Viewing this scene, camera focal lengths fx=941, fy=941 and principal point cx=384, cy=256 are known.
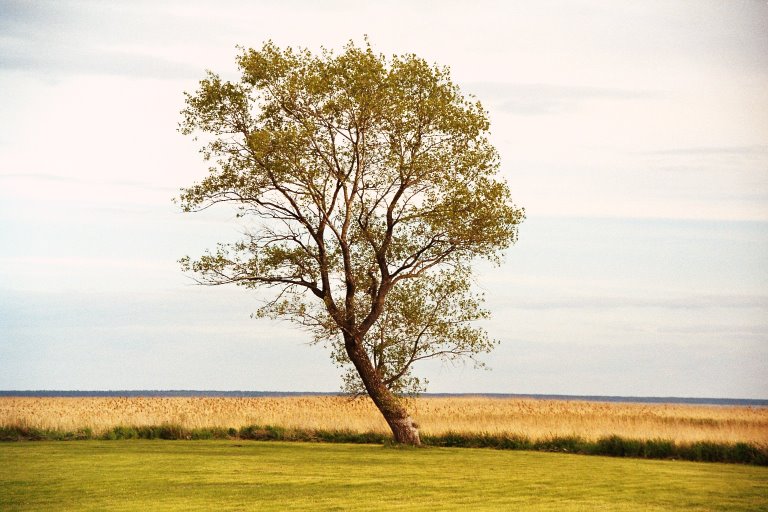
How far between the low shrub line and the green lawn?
2.19m

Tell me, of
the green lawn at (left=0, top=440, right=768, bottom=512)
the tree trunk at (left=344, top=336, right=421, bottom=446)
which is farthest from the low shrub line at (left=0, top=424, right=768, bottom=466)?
the green lawn at (left=0, top=440, right=768, bottom=512)

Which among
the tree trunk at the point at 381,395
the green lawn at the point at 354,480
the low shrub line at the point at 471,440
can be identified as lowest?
the green lawn at the point at 354,480

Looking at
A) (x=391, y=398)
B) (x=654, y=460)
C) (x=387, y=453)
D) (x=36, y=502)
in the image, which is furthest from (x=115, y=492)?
(x=654, y=460)

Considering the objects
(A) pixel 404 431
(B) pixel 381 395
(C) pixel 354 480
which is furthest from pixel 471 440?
(C) pixel 354 480

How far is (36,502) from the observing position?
19.1m

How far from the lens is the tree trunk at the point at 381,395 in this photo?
117 feet

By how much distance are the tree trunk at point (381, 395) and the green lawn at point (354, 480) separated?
1805mm

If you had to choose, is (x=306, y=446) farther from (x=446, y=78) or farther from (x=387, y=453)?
(x=446, y=78)

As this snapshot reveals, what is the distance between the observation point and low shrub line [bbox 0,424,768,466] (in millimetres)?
32406

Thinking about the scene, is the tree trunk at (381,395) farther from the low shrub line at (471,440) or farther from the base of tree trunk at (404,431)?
the low shrub line at (471,440)

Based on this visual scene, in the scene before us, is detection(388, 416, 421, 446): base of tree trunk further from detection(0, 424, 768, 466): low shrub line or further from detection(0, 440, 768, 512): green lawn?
detection(0, 440, 768, 512): green lawn

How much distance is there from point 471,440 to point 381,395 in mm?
5240

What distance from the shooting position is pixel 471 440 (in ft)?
127

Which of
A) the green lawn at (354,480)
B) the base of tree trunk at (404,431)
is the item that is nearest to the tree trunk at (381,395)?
the base of tree trunk at (404,431)
